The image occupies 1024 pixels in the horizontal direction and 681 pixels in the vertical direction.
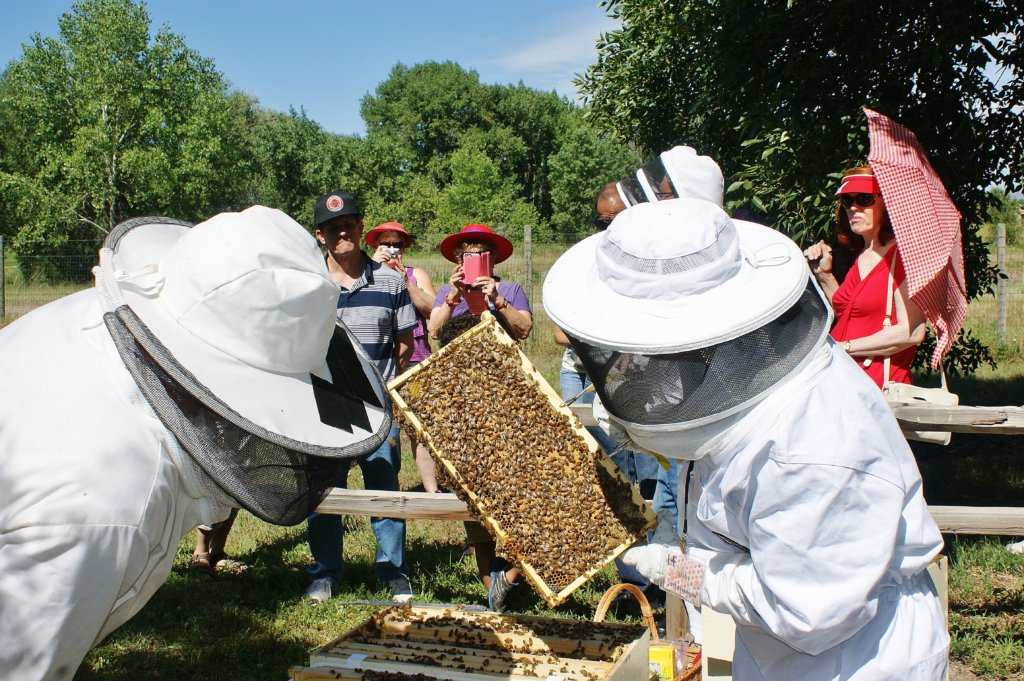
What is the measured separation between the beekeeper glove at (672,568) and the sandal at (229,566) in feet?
11.9

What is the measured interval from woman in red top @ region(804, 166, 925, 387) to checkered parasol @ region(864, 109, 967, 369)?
0.39 ft

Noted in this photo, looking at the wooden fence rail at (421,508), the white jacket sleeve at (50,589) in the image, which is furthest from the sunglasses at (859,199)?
the white jacket sleeve at (50,589)

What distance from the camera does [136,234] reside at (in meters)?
2.02

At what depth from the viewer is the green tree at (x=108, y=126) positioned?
3312 cm

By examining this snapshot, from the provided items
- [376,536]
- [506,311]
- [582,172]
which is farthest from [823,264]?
[582,172]

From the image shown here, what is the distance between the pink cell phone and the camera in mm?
4430

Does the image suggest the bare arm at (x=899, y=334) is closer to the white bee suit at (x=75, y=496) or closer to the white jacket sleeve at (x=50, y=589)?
the white bee suit at (x=75, y=496)

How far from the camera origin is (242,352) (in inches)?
68.9

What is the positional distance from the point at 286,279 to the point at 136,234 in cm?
52

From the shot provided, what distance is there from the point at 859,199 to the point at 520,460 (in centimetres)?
221

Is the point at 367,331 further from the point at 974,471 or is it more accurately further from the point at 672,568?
the point at 974,471

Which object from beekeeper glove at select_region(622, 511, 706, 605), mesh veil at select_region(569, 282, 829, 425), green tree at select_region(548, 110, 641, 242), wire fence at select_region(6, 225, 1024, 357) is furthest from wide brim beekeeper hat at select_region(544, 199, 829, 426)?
green tree at select_region(548, 110, 641, 242)

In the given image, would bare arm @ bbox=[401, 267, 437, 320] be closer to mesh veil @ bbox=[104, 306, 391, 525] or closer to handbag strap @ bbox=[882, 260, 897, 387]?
handbag strap @ bbox=[882, 260, 897, 387]

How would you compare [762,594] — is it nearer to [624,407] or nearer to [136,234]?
[624,407]
